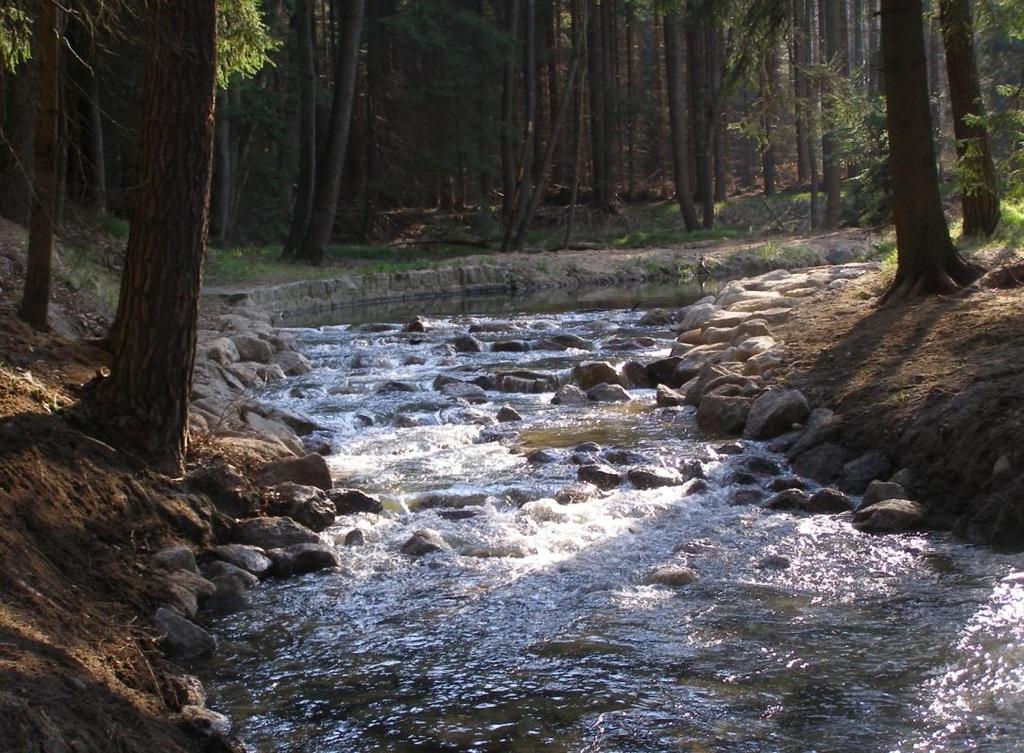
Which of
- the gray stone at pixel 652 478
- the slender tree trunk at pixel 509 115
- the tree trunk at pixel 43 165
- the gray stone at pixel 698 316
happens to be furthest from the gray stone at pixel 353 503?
the slender tree trunk at pixel 509 115

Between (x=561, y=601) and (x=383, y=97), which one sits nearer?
(x=561, y=601)

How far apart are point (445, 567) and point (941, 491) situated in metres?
2.95

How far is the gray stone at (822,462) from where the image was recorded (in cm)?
789

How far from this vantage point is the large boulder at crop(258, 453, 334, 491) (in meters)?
7.62

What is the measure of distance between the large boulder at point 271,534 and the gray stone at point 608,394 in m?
5.11

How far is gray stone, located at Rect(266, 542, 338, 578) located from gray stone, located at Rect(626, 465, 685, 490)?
2300 mm

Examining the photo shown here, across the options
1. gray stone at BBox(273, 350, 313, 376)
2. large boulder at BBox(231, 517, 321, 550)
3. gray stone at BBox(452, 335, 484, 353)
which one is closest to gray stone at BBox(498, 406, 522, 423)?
gray stone at BBox(273, 350, 313, 376)

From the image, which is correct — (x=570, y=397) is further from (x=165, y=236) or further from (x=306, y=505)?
(x=165, y=236)

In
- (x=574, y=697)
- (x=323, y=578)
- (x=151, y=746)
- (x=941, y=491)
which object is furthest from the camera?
(x=941, y=491)

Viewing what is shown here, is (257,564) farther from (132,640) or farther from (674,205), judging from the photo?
(674,205)

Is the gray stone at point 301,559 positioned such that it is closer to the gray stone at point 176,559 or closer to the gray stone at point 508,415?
the gray stone at point 176,559

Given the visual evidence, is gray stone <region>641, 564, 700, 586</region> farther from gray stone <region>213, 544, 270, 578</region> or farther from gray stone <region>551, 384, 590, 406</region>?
gray stone <region>551, 384, 590, 406</region>

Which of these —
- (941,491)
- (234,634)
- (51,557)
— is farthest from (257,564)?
(941,491)

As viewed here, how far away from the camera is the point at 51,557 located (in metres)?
5.23
